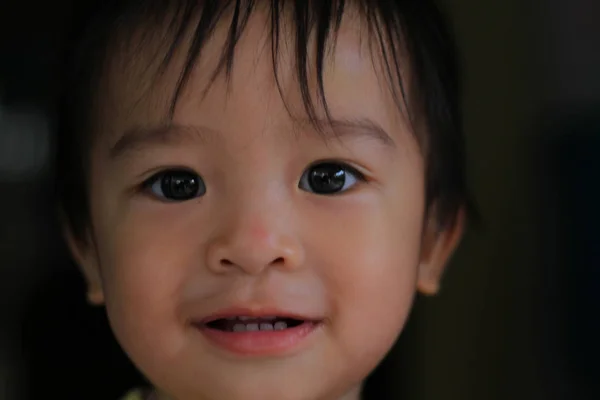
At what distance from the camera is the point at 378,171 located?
679 millimetres

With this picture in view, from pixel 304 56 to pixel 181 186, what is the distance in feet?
0.45

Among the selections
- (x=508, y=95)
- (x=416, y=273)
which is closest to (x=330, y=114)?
(x=416, y=273)

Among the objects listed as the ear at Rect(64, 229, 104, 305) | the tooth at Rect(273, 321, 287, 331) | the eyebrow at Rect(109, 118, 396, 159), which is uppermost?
the eyebrow at Rect(109, 118, 396, 159)

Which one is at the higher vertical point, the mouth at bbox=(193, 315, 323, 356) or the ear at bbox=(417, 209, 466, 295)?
the ear at bbox=(417, 209, 466, 295)

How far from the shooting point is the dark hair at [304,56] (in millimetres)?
644

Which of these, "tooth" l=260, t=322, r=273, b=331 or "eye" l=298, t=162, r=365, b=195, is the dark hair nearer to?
"eye" l=298, t=162, r=365, b=195

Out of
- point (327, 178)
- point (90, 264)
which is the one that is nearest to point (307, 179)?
point (327, 178)

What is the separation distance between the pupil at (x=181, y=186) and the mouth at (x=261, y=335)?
0.32 feet

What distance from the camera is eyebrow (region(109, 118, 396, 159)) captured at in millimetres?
644

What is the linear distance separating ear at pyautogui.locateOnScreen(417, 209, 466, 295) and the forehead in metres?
0.15

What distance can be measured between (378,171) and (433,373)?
34 centimetres

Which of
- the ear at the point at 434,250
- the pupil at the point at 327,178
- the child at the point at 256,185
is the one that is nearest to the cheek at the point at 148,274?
the child at the point at 256,185

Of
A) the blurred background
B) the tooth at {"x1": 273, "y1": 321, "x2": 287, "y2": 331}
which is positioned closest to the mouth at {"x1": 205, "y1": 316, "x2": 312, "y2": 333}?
the tooth at {"x1": 273, "y1": 321, "x2": 287, "y2": 331}

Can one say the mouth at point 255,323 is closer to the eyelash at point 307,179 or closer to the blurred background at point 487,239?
the eyelash at point 307,179
